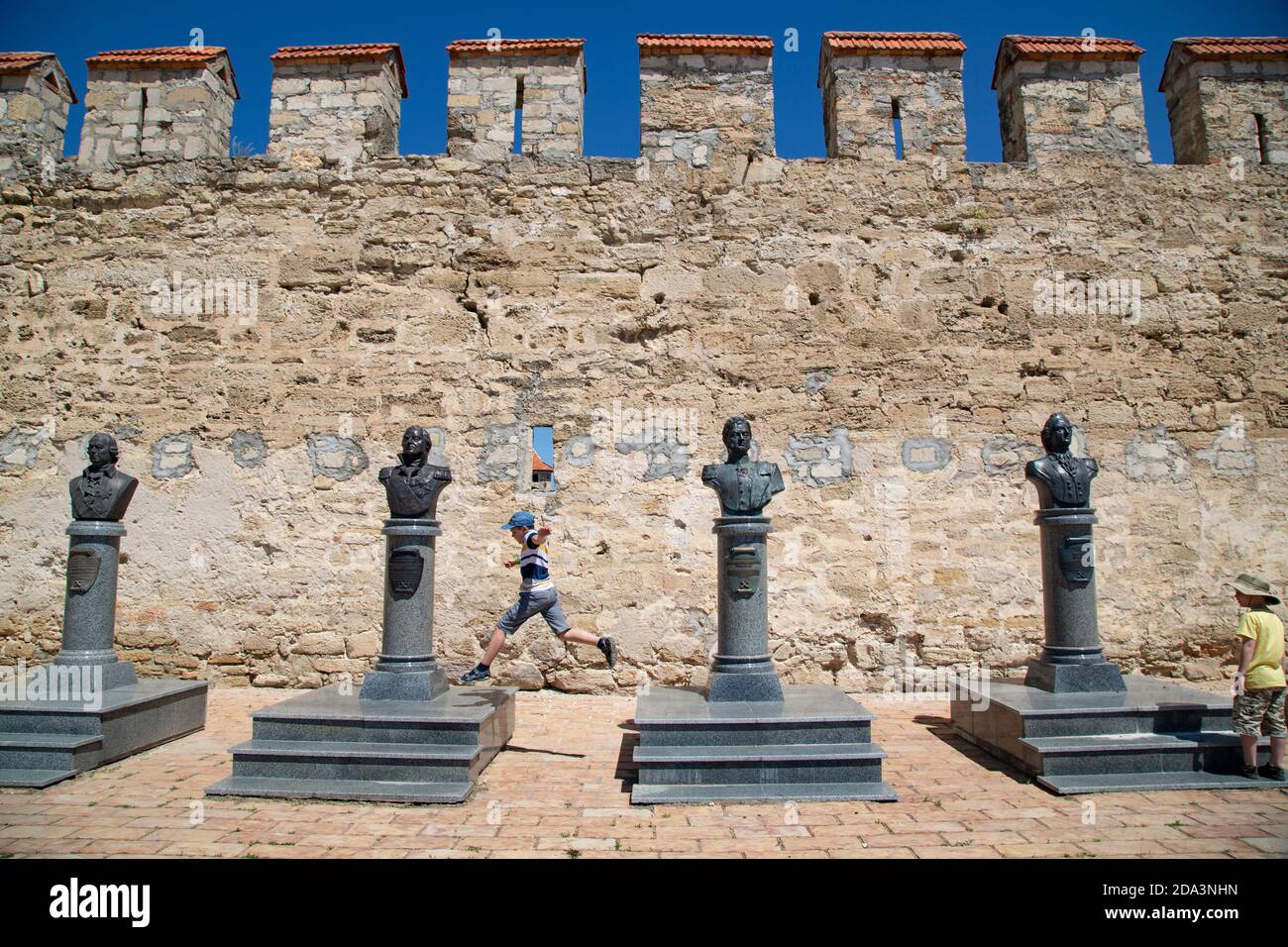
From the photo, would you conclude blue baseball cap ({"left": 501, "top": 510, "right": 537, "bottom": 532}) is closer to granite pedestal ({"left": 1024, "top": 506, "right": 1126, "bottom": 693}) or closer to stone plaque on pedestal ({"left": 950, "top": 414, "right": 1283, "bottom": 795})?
stone plaque on pedestal ({"left": 950, "top": 414, "right": 1283, "bottom": 795})

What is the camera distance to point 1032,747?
4363 millimetres

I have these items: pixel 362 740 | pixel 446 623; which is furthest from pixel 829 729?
pixel 446 623

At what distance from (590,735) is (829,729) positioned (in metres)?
1.83

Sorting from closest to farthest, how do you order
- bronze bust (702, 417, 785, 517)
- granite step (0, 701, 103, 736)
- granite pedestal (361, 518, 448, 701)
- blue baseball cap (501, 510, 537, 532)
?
granite step (0, 701, 103, 736), granite pedestal (361, 518, 448, 701), bronze bust (702, 417, 785, 517), blue baseball cap (501, 510, 537, 532)

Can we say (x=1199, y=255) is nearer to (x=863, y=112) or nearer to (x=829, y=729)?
(x=863, y=112)

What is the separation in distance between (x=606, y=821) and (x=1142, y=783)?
284 cm

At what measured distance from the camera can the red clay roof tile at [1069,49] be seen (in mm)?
7148

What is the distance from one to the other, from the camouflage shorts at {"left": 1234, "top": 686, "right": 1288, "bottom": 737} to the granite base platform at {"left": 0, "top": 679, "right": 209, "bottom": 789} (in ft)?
20.6

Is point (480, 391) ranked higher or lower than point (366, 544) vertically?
higher

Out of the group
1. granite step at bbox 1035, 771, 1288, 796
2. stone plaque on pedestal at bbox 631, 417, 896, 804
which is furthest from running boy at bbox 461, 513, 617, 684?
granite step at bbox 1035, 771, 1288, 796

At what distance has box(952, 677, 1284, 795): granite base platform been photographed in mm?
4227

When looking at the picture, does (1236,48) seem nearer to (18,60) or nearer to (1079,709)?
(1079,709)

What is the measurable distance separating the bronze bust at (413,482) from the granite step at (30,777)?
223cm

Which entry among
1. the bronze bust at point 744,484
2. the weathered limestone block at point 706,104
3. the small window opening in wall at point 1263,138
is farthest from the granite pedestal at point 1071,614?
the small window opening in wall at point 1263,138
